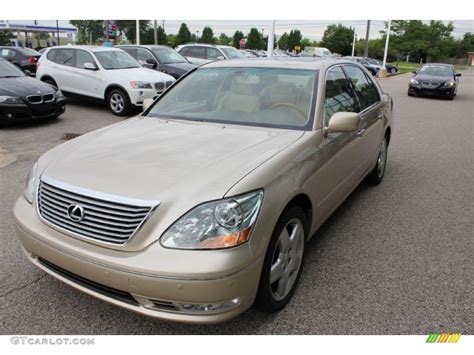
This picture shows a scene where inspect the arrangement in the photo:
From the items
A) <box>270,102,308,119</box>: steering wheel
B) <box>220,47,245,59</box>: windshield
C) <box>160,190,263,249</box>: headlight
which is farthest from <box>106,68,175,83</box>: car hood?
<box>160,190,263,249</box>: headlight

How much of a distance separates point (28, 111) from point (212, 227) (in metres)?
7.53

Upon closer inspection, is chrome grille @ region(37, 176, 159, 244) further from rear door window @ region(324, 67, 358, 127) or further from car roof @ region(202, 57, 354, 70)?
car roof @ region(202, 57, 354, 70)

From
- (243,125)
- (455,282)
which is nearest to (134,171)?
(243,125)

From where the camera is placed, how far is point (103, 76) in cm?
1030

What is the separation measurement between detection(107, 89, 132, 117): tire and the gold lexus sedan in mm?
6750

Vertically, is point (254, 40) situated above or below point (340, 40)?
below

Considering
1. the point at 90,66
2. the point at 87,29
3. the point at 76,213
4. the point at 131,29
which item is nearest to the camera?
the point at 76,213

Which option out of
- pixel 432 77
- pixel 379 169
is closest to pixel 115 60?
pixel 379 169

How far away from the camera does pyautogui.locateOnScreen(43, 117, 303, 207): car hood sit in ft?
7.73

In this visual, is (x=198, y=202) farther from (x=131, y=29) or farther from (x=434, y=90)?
(x=131, y=29)

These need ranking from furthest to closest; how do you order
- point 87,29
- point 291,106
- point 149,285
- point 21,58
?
1. point 87,29
2. point 21,58
3. point 291,106
4. point 149,285

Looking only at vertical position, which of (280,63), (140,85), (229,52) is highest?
(280,63)

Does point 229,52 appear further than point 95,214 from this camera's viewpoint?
Yes

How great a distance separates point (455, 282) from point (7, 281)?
3.42 meters
